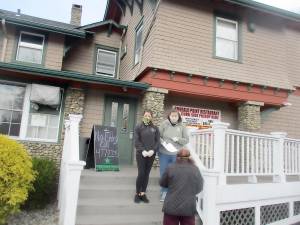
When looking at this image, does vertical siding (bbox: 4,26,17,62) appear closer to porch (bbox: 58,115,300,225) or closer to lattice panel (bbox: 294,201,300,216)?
porch (bbox: 58,115,300,225)

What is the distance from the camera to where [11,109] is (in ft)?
29.4

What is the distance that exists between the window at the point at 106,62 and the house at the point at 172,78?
66 millimetres

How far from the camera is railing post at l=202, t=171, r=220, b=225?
17.0ft

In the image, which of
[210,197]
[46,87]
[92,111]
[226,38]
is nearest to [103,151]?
[92,111]

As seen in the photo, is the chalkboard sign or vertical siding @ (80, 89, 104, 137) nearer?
the chalkboard sign

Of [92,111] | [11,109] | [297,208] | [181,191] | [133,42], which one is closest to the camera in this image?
[181,191]

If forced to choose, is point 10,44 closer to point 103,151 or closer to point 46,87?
point 46,87

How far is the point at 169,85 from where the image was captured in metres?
9.14

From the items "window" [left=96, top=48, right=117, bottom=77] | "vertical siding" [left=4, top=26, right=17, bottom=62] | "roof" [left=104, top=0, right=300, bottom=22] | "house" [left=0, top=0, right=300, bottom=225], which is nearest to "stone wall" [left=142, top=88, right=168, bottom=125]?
"house" [left=0, top=0, right=300, bottom=225]

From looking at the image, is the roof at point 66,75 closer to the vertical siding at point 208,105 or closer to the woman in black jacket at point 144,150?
the vertical siding at point 208,105

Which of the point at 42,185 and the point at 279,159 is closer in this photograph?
the point at 42,185

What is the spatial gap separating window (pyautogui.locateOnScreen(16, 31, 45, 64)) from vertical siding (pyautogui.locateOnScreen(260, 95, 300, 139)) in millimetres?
9429

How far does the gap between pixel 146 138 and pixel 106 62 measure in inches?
309

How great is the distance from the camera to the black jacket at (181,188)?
156 inches
